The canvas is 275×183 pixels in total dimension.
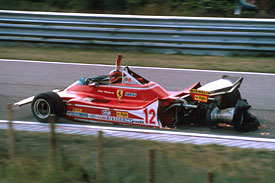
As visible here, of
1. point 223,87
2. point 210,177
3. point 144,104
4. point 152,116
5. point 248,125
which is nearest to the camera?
point 210,177

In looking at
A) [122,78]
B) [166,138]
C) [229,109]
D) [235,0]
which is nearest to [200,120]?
[229,109]

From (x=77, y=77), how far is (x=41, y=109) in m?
3.04

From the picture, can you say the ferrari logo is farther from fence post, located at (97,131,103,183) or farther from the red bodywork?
fence post, located at (97,131,103,183)

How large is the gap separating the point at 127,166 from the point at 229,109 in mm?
3524

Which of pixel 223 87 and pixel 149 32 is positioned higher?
pixel 149 32

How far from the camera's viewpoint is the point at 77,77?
10.9m

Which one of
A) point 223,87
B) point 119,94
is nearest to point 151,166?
point 223,87

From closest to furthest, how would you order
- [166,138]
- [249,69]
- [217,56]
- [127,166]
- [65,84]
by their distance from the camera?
1. [127,166]
2. [166,138]
3. [65,84]
4. [249,69]
5. [217,56]

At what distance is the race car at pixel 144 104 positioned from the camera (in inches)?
286

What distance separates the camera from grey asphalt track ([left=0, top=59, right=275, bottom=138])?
344 inches

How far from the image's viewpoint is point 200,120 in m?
7.66

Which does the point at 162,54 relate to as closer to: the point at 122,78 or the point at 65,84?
the point at 65,84

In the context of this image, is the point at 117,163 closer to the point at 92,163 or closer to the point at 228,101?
the point at 92,163

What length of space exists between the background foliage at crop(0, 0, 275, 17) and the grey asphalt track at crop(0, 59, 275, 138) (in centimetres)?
646
